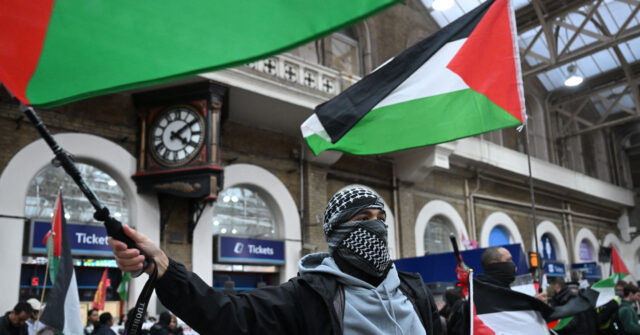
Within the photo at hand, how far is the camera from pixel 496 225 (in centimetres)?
1850

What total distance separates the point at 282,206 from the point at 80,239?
4.13 meters

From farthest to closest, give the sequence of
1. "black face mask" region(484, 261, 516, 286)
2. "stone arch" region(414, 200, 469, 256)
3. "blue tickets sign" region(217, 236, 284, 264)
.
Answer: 1. "stone arch" region(414, 200, 469, 256)
2. "blue tickets sign" region(217, 236, 284, 264)
3. "black face mask" region(484, 261, 516, 286)

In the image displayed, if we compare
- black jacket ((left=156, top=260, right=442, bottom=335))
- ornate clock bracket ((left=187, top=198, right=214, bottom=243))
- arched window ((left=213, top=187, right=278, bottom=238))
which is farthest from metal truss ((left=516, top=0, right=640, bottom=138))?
black jacket ((left=156, top=260, right=442, bottom=335))

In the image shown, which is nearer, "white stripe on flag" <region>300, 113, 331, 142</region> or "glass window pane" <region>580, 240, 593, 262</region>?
"white stripe on flag" <region>300, 113, 331, 142</region>

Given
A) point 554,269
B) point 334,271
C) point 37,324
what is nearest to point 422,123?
point 334,271

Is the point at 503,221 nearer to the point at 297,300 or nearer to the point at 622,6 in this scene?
the point at 622,6

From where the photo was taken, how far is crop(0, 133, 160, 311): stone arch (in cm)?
856

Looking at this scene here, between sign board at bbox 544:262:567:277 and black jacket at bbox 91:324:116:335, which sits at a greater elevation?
sign board at bbox 544:262:567:277

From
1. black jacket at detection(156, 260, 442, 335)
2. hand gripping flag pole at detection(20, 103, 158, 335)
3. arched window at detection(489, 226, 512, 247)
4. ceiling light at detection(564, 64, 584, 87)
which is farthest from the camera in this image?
ceiling light at detection(564, 64, 584, 87)

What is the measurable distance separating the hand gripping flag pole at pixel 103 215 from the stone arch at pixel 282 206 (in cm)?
1009

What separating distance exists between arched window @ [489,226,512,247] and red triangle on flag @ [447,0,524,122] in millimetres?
13745

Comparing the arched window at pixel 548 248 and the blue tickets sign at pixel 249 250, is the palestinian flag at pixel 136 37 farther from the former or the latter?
the arched window at pixel 548 248

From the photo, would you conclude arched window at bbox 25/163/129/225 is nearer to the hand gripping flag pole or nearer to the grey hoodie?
the grey hoodie

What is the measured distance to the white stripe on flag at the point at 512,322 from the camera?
14.7ft
